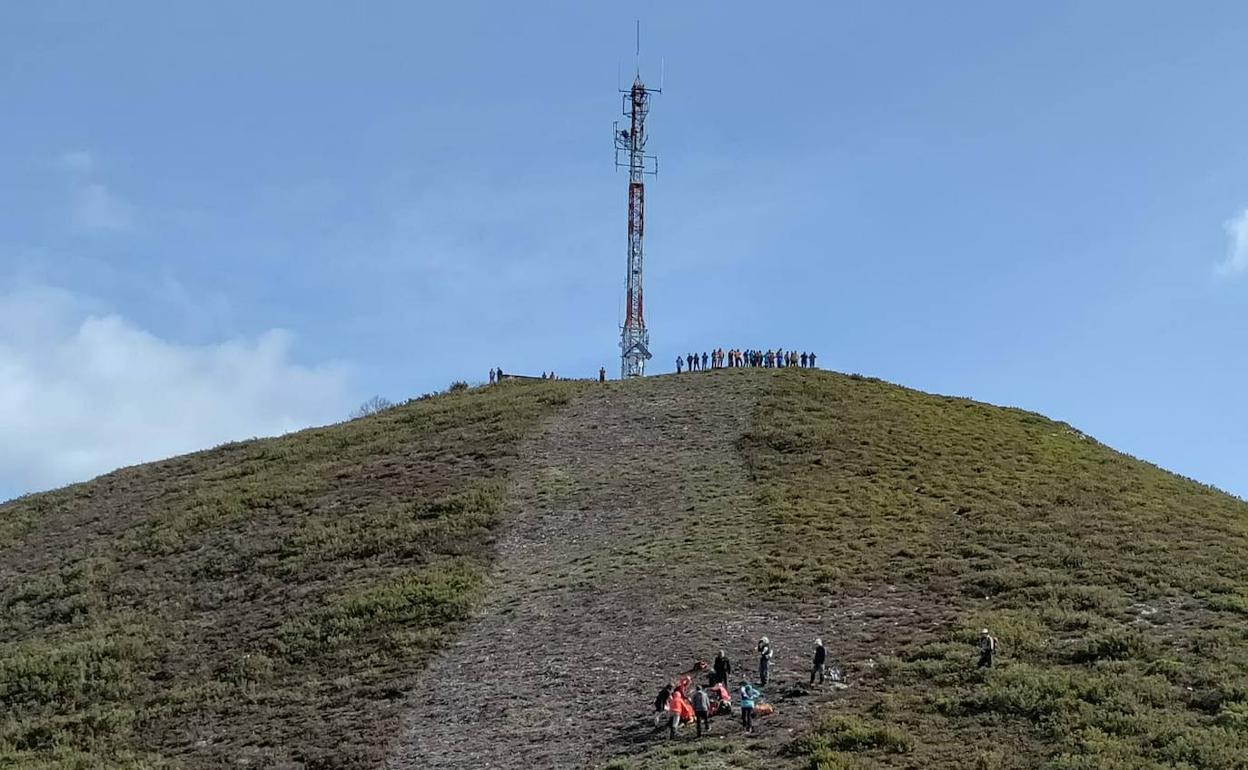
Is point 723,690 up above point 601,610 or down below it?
below

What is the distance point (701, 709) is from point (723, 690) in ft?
4.28

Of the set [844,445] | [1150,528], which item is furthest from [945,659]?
[844,445]

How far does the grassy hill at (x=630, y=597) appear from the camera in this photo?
21.9 metres

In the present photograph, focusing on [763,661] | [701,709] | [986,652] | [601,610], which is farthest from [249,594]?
[986,652]

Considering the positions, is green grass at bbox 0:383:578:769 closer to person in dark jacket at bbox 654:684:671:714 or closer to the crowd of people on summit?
person in dark jacket at bbox 654:684:671:714

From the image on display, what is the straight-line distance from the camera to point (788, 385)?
4991 centimetres

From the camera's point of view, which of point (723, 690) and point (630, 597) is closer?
point (723, 690)

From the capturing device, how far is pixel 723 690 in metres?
22.6

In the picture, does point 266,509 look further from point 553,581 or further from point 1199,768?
point 1199,768

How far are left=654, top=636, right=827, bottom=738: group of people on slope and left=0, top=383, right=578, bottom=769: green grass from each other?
532 centimetres

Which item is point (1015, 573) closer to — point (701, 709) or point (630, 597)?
point (630, 597)

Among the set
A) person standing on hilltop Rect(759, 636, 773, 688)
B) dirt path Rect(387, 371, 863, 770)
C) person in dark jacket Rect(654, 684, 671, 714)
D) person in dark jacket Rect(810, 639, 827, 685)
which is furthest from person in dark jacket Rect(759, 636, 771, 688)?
person in dark jacket Rect(654, 684, 671, 714)

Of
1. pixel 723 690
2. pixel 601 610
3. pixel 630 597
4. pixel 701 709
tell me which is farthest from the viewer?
pixel 630 597

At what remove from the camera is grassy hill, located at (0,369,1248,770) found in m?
21.9
